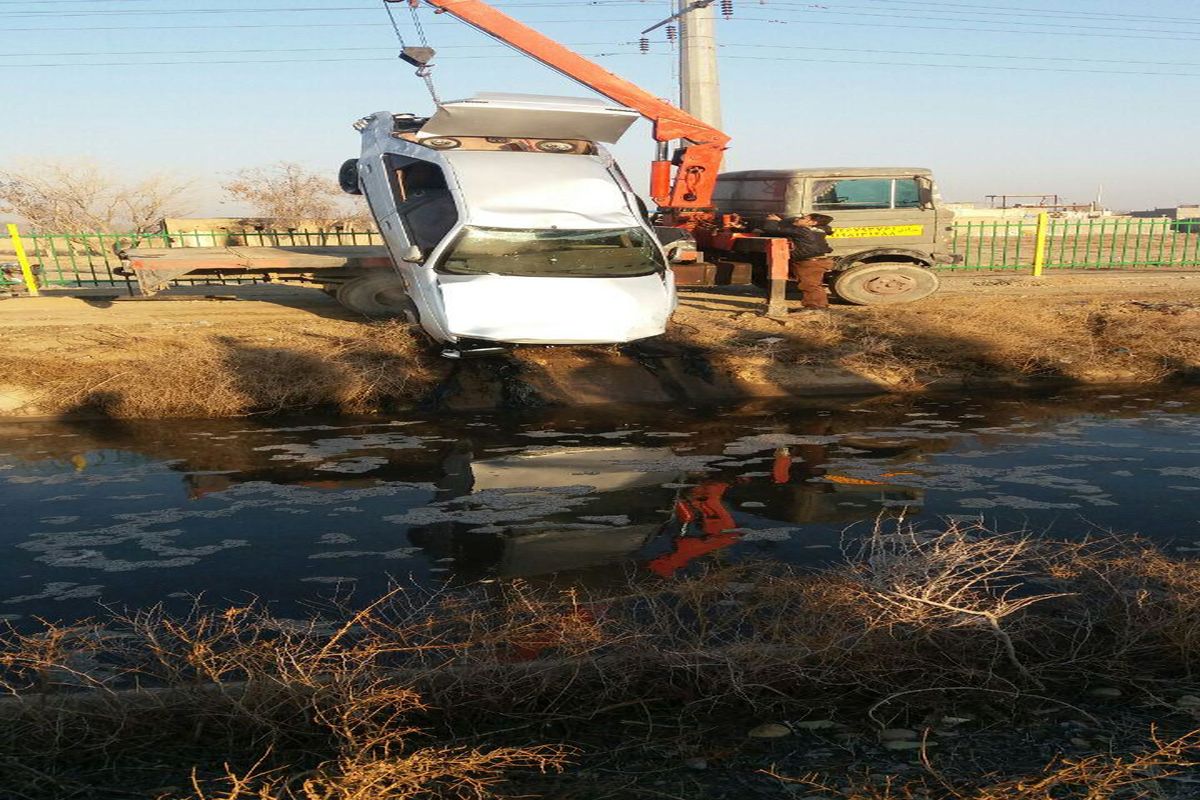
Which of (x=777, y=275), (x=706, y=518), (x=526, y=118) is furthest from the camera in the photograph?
(x=777, y=275)

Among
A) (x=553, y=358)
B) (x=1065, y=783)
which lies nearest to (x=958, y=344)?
Result: (x=553, y=358)

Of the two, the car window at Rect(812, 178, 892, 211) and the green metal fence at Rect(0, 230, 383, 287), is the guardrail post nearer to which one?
the car window at Rect(812, 178, 892, 211)

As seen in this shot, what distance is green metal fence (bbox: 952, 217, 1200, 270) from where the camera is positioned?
1783cm

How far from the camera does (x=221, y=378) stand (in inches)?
336

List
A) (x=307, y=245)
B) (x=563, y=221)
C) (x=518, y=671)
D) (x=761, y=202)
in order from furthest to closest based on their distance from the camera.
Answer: (x=307, y=245)
(x=761, y=202)
(x=563, y=221)
(x=518, y=671)

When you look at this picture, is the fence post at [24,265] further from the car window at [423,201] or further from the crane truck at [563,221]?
the car window at [423,201]

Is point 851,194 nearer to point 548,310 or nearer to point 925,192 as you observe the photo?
point 925,192

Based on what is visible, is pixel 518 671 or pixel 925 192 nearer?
pixel 518 671

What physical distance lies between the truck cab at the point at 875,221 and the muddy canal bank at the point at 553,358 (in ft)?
1.70

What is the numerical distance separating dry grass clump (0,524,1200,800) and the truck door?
824cm

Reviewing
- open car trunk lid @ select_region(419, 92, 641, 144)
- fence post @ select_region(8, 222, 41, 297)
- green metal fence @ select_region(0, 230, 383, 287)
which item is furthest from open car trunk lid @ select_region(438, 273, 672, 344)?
fence post @ select_region(8, 222, 41, 297)

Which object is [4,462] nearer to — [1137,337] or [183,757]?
[183,757]

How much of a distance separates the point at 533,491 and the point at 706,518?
4.59 ft

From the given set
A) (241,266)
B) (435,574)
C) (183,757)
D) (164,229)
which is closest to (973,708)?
(435,574)
